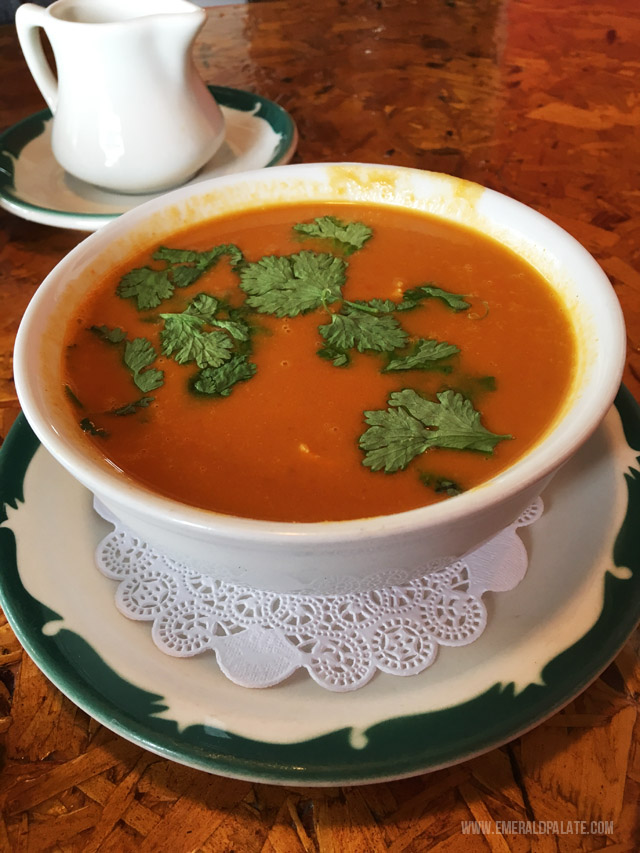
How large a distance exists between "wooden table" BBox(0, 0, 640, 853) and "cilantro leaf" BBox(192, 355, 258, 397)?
47cm

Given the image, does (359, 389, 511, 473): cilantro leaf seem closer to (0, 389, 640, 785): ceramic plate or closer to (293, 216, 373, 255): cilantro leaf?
(0, 389, 640, 785): ceramic plate

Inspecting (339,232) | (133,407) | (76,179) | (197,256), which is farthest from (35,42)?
(133,407)

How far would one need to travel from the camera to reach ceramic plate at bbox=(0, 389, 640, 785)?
0.85 m

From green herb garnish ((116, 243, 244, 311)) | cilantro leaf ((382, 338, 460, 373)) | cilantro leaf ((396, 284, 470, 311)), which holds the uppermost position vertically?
green herb garnish ((116, 243, 244, 311))

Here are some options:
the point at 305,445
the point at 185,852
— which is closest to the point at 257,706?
the point at 185,852

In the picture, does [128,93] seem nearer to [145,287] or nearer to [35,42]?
[35,42]

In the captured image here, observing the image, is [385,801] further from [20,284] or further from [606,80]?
[606,80]

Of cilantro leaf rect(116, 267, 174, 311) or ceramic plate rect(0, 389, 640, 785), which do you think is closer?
ceramic plate rect(0, 389, 640, 785)

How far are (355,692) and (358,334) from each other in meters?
0.58

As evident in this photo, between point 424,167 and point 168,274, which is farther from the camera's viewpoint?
point 424,167

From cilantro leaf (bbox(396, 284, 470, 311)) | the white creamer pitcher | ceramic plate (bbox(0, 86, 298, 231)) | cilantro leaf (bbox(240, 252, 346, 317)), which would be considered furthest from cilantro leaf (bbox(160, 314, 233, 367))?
the white creamer pitcher

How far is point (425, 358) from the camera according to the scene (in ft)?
3.87

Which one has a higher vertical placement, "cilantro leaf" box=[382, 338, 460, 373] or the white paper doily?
"cilantro leaf" box=[382, 338, 460, 373]

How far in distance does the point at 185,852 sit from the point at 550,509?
27.9 inches
